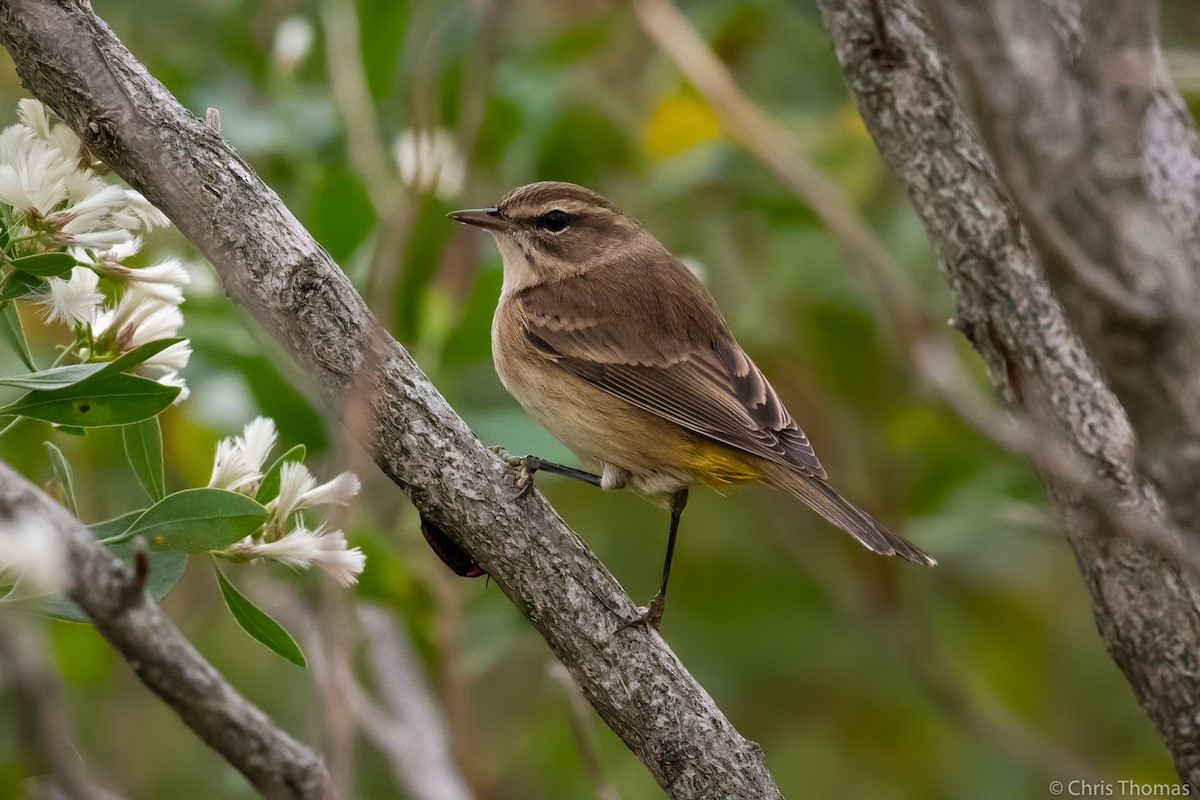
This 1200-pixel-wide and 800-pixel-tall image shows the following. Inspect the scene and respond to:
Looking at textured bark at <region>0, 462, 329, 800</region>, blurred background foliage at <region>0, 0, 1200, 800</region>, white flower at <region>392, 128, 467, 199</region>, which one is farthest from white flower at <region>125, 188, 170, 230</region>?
white flower at <region>392, 128, 467, 199</region>

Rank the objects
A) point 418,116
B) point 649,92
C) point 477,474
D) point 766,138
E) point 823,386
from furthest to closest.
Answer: point 649,92
point 823,386
point 418,116
point 766,138
point 477,474

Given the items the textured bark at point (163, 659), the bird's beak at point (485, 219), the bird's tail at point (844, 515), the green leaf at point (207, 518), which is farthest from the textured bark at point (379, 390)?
the bird's beak at point (485, 219)

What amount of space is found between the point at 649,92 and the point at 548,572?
4.22 meters

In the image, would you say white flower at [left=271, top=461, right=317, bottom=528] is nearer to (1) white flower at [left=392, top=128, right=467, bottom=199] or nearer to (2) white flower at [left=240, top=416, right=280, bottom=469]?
(2) white flower at [left=240, top=416, right=280, bottom=469]

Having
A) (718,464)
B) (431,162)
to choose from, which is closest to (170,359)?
(718,464)

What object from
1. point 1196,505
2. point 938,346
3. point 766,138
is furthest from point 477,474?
point 1196,505

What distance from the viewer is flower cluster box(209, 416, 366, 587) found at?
2164mm

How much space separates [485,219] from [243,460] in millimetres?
2319

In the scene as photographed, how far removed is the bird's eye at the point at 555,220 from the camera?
4.67 meters

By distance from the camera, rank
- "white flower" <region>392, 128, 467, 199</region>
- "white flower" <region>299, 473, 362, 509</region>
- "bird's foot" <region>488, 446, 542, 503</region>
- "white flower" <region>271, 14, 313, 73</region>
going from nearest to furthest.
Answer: "white flower" <region>299, 473, 362, 509</region>, "bird's foot" <region>488, 446, 542, 503</region>, "white flower" <region>392, 128, 467, 199</region>, "white flower" <region>271, 14, 313, 73</region>

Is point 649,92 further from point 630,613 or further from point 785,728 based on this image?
point 630,613

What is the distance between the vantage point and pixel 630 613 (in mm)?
2635

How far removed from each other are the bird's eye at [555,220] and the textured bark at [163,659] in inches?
121

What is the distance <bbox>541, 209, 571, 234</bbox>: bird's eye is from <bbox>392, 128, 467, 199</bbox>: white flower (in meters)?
0.35
